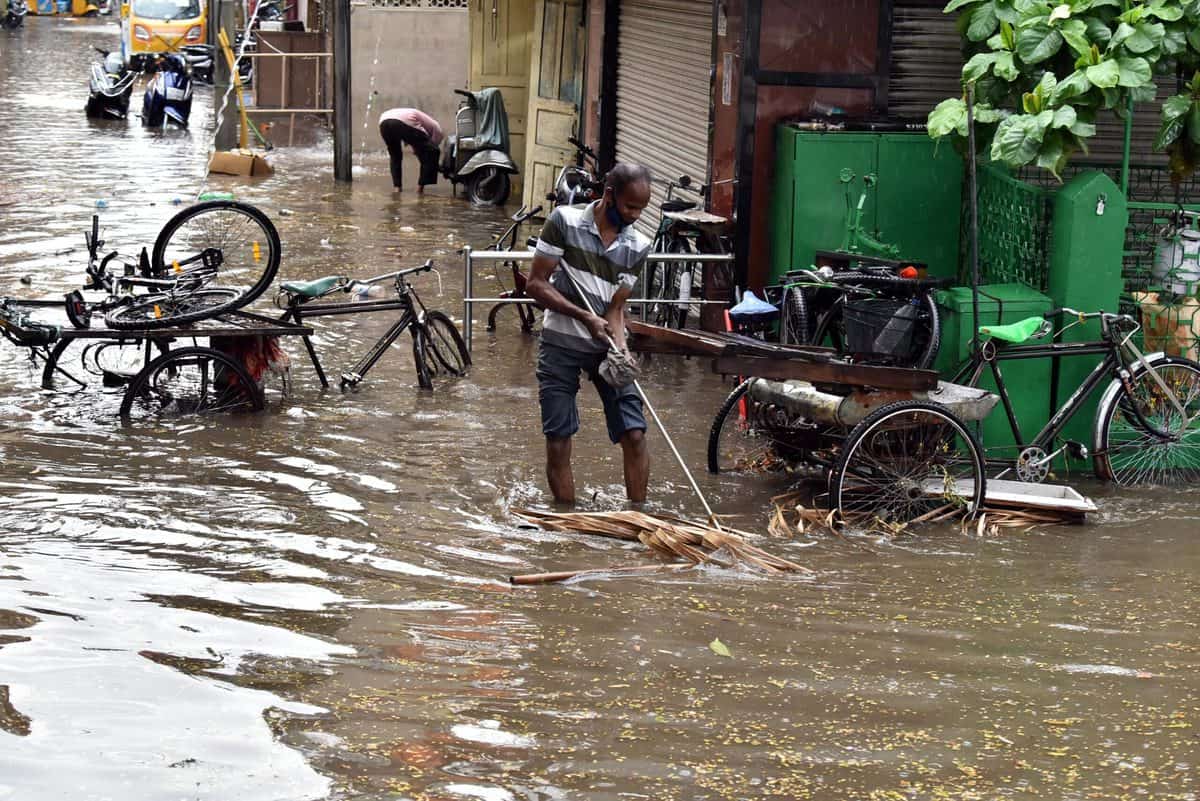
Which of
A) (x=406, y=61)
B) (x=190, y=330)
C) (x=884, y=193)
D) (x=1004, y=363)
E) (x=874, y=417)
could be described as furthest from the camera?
(x=406, y=61)

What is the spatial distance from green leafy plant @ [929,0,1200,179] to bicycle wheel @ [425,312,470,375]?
3.52 meters

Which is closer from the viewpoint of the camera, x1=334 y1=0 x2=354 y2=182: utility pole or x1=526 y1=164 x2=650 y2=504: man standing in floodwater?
x1=526 y1=164 x2=650 y2=504: man standing in floodwater

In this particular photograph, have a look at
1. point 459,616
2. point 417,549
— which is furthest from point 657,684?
point 417,549

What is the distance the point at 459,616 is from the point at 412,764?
1.34 metres

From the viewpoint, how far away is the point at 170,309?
9.35 metres

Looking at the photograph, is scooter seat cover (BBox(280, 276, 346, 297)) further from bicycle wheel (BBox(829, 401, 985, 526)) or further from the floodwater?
bicycle wheel (BBox(829, 401, 985, 526))

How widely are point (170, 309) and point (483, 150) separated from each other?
402 inches

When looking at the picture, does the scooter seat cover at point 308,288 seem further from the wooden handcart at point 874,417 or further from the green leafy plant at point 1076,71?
the green leafy plant at point 1076,71

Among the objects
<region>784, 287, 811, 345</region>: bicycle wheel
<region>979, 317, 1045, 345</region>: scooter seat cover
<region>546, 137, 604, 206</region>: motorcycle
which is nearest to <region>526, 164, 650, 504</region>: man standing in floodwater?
<region>979, 317, 1045, 345</region>: scooter seat cover

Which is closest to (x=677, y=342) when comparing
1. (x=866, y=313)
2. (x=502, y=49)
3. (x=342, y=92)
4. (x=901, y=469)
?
(x=866, y=313)

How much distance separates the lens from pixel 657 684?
5133 mm

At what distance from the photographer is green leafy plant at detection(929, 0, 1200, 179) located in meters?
8.20

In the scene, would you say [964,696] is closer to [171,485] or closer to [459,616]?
[459,616]

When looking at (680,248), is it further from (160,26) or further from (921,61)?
(160,26)
